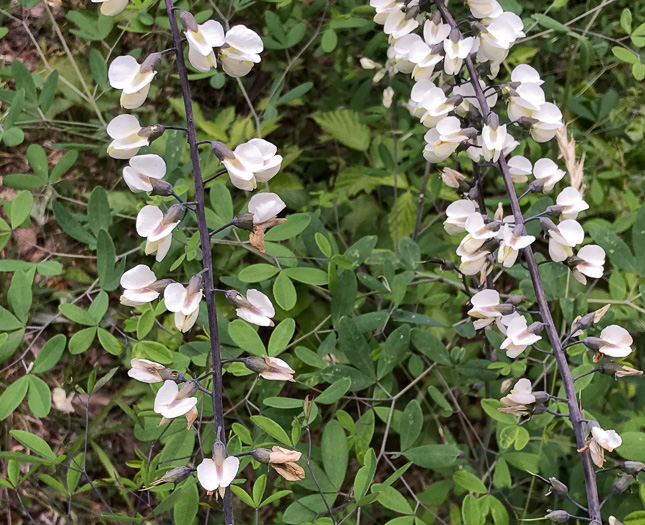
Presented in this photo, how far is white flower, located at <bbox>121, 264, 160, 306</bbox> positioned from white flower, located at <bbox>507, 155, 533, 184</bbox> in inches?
23.2

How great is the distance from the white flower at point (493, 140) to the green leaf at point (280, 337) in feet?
1.42

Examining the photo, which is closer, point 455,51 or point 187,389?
point 187,389

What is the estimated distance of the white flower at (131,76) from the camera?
72cm

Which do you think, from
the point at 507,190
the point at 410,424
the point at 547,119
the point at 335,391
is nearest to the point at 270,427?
the point at 335,391

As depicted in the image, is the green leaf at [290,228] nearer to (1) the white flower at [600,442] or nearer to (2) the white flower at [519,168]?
(2) the white flower at [519,168]

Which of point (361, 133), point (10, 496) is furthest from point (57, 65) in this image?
point (10, 496)

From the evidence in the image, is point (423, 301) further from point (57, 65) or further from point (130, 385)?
point (57, 65)

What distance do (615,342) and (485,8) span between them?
1.74 feet

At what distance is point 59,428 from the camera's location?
152 centimetres

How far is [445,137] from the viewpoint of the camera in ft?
2.91

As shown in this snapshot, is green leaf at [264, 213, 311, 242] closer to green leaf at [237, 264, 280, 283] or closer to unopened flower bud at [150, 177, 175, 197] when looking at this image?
green leaf at [237, 264, 280, 283]

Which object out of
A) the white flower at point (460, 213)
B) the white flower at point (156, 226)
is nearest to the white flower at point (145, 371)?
the white flower at point (156, 226)

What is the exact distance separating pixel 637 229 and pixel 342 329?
1.97 ft

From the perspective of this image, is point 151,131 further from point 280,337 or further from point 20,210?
point 20,210
